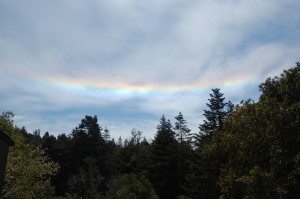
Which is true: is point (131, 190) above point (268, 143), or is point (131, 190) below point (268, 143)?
below

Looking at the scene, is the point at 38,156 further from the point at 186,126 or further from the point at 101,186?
the point at 186,126

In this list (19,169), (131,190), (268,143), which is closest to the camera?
(268,143)

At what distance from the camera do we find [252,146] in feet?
55.1

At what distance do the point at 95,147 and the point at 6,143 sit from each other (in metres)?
56.6

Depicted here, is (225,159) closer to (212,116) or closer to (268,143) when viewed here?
(268,143)

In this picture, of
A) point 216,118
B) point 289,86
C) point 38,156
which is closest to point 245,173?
point 289,86

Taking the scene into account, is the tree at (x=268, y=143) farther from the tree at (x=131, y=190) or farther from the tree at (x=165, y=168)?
the tree at (x=165, y=168)

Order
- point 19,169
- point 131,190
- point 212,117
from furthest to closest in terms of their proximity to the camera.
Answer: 1. point 212,117
2. point 131,190
3. point 19,169

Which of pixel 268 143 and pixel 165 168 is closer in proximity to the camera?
pixel 268 143

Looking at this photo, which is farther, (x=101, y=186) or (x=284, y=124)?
(x=101, y=186)

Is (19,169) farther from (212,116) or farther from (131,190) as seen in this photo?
(212,116)

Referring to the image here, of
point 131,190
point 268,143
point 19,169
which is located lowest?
point 131,190

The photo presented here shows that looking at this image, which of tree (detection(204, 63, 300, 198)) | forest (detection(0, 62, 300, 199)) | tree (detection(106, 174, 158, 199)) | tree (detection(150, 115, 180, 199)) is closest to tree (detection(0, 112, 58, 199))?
forest (detection(0, 62, 300, 199))

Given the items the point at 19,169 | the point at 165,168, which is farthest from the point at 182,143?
the point at 19,169
